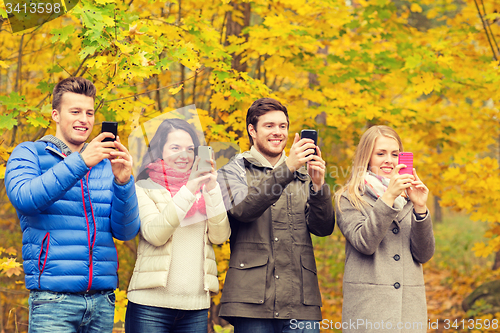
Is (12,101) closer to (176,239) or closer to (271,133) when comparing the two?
(176,239)

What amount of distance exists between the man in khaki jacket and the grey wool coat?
0.67 feet

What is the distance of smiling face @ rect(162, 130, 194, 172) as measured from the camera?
103 inches

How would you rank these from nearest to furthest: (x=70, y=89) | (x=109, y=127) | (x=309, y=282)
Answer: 1. (x=109, y=127)
2. (x=70, y=89)
3. (x=309, y=282)

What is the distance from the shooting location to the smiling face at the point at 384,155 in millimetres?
2783

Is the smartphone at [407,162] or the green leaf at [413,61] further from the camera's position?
the green leaf at [413,61]

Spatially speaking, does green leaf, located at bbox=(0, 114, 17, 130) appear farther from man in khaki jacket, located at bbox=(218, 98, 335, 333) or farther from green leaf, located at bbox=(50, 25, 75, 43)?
man in khaki jacket, located at bbox=(218, 98, 335, 333)

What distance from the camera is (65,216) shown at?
2256mm

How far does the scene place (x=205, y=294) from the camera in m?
2.58

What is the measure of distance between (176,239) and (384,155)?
4.65ft

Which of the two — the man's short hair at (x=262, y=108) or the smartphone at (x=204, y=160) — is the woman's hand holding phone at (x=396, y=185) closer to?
the man's short hair at (x=262, y=108)

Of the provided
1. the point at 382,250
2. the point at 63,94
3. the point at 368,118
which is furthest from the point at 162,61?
the point at 368,118

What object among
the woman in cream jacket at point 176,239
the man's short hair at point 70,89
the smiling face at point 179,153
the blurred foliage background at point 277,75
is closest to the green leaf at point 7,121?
the blurred foliage background at point 277,75

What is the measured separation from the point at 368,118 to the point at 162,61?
224 cm

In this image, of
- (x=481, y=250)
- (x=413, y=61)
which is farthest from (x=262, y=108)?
(x=481, y=250)
